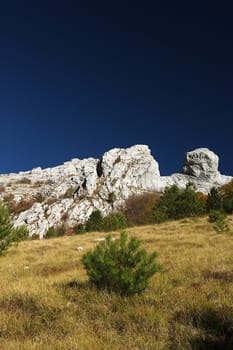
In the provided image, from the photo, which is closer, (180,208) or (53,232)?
(180,208)

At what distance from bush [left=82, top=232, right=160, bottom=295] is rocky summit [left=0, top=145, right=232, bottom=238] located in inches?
3010

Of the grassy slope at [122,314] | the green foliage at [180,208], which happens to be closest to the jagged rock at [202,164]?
the green foliage at [180,208]

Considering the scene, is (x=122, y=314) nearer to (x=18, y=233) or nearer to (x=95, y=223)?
(x=18, y=233)

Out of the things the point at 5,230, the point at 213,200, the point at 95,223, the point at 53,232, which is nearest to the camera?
the point at 5,230

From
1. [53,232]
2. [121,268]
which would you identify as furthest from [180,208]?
[121,268]

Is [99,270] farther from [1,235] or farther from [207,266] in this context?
[1,235]

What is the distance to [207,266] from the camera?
909 cm

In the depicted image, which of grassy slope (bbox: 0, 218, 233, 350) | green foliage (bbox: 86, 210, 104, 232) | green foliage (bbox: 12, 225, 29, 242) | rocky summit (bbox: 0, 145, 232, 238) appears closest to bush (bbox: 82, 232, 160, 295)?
grassy slope (bbox: 0, 218, 233, 350)

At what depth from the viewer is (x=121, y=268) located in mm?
6961

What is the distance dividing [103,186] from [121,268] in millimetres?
111999

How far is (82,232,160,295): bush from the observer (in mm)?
6695

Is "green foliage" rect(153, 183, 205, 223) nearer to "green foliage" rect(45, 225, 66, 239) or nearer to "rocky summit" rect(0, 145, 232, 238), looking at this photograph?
"green foliage" rect(45, 225, 66, 239)

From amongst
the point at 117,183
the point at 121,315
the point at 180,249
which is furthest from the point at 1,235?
the point at 117,183

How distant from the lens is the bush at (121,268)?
670cm
